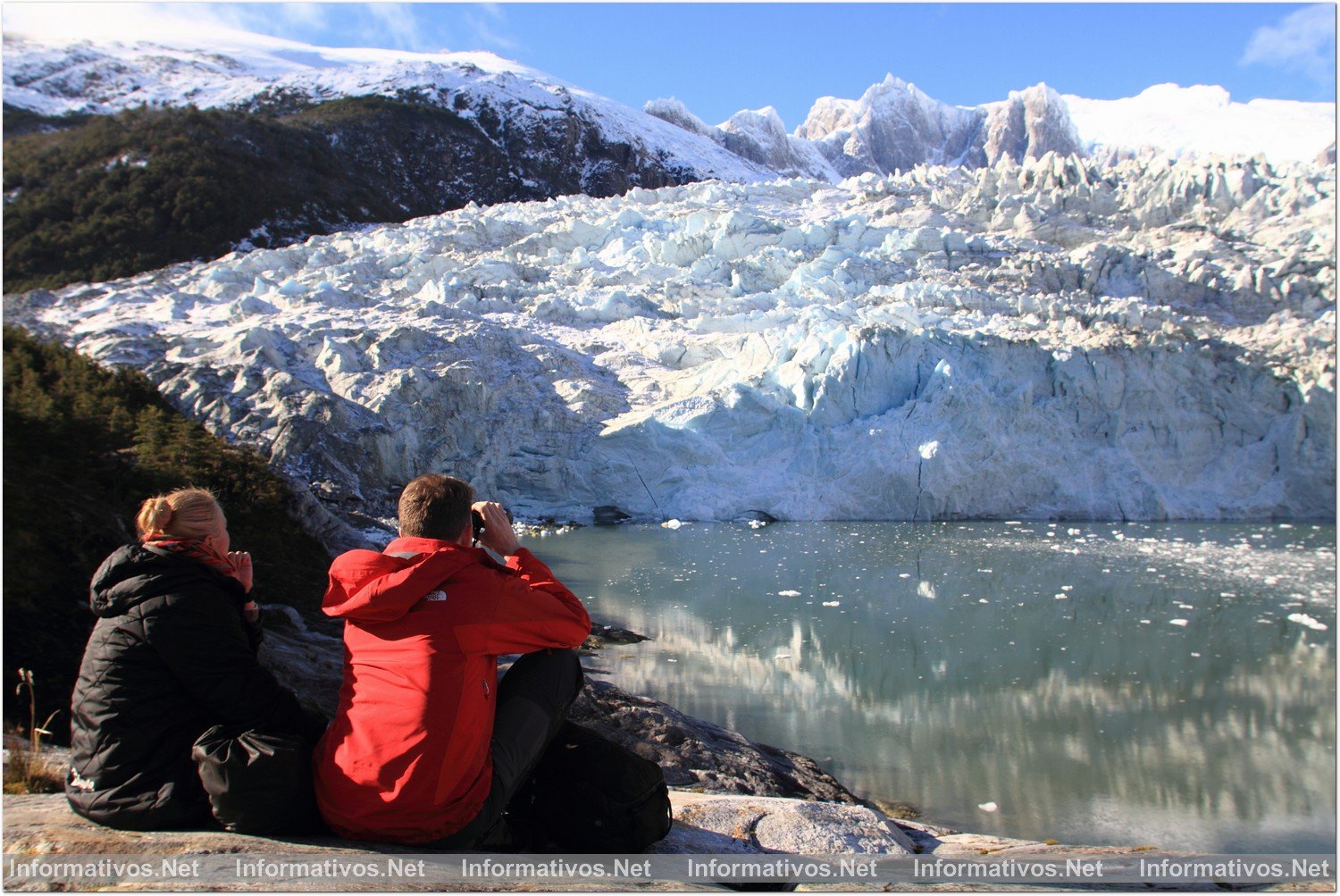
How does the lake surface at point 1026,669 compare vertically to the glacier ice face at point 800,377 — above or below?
below

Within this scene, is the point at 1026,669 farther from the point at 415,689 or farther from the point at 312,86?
the point at 312,86

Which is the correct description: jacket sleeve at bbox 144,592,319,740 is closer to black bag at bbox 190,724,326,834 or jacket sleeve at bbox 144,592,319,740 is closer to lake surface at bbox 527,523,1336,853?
black bag at bbox 190,724,326,834

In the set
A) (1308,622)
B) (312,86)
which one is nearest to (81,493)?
(1308,622)

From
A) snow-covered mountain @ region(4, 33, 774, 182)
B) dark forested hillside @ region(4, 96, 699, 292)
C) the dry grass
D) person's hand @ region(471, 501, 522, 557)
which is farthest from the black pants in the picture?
snow-covered mountain @ region(4, 33, 774, 182)

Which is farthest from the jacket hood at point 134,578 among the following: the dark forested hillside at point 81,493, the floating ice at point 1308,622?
the floating ice at point 1308,622

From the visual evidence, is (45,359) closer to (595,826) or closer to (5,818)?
(5,818)

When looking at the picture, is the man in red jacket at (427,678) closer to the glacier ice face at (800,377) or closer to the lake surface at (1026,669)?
the lake surface at (1026,669)
